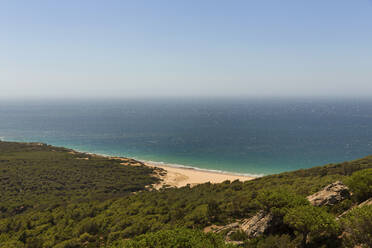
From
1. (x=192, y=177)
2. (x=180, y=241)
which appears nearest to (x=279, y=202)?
(x=180, y=241)

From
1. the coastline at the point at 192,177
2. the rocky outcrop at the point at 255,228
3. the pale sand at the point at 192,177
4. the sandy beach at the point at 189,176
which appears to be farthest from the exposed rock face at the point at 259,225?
the pale sand at the point at 192,177

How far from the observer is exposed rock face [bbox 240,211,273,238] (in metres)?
13.3

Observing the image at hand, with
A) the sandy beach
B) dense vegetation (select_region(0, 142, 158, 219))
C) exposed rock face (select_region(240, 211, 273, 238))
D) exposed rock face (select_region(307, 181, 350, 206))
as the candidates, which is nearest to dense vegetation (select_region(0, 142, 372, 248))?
dense vegetation (select_region(0, 142, 158, 219))

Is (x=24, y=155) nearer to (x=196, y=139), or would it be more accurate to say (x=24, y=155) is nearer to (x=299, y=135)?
(x=196, y=139)

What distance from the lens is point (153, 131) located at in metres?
111

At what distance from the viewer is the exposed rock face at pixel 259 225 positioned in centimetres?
1330

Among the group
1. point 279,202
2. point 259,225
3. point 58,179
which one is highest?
point 279,202

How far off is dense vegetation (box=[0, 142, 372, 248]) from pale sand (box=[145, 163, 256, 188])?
4073 millimetres

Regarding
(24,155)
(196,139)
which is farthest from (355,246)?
(196,139)

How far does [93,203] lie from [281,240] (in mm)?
27363

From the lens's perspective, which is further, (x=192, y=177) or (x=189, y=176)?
(x=189, y=176)

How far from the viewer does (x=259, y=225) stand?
13.7 meters

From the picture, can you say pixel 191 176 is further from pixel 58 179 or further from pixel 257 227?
pixel 257 227

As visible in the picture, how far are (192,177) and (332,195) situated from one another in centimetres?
3677
